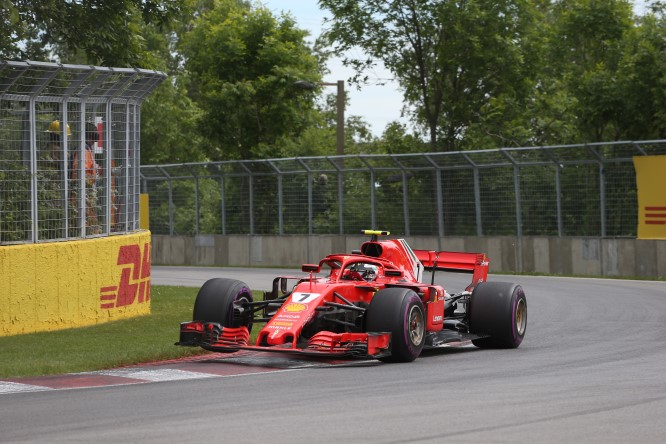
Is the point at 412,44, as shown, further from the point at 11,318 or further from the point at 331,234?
the point at 11,318

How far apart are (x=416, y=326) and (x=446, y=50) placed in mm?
22257

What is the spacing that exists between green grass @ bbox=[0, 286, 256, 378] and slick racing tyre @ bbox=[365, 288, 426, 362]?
91.5 inches

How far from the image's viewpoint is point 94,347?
1423 cm

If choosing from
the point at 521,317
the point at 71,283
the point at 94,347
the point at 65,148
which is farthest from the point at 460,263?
the point at 65,148

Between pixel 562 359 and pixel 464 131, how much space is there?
2382cm

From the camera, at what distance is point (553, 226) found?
28359 millimetres

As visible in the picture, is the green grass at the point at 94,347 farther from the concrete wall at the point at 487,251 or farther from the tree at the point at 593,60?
the tree at the point at 593,60

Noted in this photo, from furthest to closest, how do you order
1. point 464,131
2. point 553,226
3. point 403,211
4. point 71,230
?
point 464,131, point 403,211, point 553,226, point 71,230

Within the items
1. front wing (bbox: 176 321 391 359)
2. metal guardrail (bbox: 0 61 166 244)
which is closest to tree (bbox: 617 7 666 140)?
metal guardrail (bbox: 0 61 166 244)

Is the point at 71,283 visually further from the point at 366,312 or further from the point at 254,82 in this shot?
the point at 254,82

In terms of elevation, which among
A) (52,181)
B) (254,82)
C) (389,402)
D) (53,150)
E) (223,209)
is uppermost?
(254,82)

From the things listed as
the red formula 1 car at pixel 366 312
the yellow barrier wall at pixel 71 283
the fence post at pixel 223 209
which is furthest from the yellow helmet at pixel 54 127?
the fence post at pixel 223 209

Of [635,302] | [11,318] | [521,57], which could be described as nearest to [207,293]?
[11,318]

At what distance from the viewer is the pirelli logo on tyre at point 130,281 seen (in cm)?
1753
